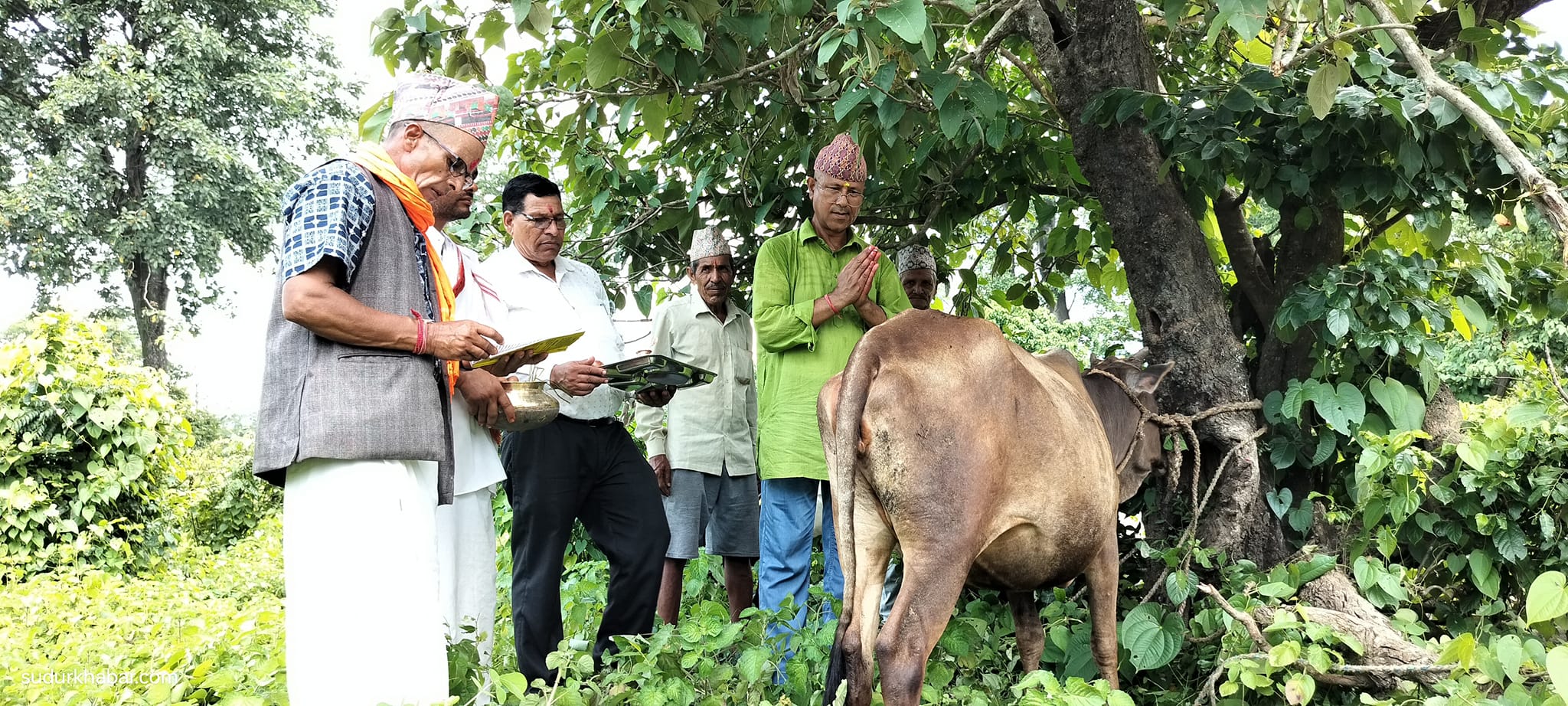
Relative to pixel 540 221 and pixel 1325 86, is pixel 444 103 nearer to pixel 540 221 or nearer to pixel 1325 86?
pixel 540 221

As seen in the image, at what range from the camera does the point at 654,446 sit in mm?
5934

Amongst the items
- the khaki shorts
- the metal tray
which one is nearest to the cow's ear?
the metal tray

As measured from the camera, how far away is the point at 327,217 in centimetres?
285

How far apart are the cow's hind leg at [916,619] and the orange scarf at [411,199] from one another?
4.55 ft

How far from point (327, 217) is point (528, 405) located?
48.7 inches

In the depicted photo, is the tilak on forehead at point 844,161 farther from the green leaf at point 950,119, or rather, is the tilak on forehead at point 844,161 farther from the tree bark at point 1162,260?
the tree bark at point 1162,260

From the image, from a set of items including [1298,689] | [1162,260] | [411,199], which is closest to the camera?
[411,199]

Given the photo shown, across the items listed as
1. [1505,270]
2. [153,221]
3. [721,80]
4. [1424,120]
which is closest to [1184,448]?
[1424,120]

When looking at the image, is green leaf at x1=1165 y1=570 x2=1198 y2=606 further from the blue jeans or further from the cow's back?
the blue jeans

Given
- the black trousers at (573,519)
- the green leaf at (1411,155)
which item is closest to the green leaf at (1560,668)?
the green leaf at (1411,155)

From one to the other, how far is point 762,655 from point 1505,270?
3.82 meters

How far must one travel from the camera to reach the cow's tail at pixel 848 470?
3340mm

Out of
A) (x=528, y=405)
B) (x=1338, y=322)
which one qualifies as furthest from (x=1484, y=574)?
(x=528, y=405)

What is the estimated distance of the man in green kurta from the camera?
4.52 m
